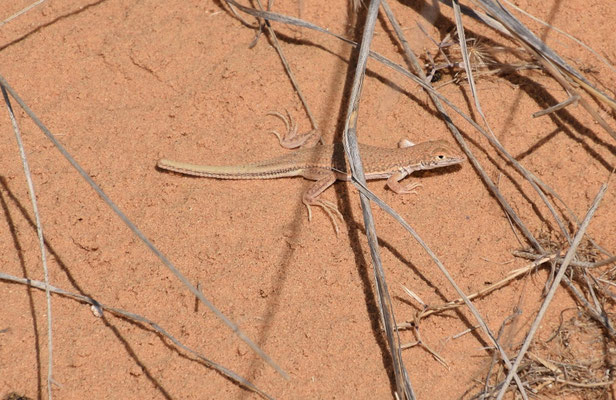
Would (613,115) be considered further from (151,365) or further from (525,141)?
(151,365)

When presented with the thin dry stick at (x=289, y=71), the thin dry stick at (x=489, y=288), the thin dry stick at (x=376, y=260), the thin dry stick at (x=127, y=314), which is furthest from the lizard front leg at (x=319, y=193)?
the thin dry stick at (x=127, y=314)

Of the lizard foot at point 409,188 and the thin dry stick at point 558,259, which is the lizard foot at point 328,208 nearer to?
the lizard foot at point 409,188

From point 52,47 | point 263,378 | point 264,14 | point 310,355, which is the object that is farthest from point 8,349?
point 264,14

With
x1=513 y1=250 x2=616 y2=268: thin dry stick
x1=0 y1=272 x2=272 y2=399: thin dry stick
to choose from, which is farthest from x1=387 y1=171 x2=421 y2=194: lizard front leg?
x1=0 y1=272 x2=272 y2=399: thin dry stick

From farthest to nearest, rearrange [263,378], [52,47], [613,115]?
[52,47], [613,115], [263,378]

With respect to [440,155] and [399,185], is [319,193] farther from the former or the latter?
[440,155]
